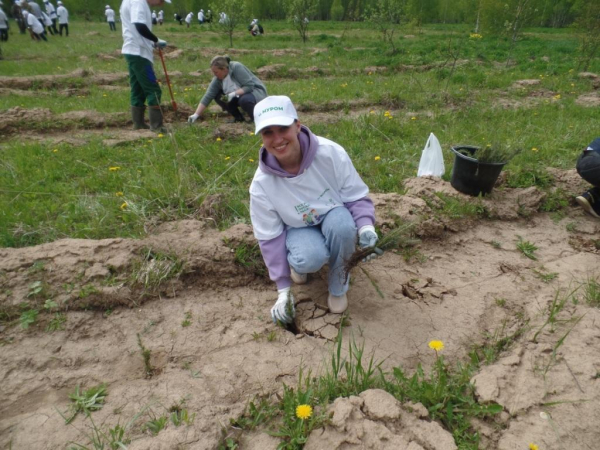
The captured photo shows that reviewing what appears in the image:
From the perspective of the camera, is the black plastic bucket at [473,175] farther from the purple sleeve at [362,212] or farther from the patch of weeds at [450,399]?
the patch of weeds at [450,399]

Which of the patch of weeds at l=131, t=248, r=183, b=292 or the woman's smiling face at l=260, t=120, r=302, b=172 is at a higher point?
the woman's smiling face at l=260, t=120, r=302, b=172

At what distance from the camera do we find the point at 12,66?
8938 mm

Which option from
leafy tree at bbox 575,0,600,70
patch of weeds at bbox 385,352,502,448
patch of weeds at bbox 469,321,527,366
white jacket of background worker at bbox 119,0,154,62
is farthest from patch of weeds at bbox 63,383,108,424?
leafy tree at bbox 575,0,600,70

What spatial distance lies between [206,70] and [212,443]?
8.80m

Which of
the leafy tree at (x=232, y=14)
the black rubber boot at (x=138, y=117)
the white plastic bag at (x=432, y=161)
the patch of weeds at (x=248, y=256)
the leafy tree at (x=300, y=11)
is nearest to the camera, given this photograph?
the patch of weeds at (x=248, y=256)

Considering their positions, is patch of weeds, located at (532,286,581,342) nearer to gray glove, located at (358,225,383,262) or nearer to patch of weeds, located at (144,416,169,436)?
gray glove, located at (358,225,383,262)

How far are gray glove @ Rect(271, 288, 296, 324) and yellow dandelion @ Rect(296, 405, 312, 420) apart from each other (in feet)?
1.93

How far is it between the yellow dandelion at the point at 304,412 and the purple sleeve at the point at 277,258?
69cm

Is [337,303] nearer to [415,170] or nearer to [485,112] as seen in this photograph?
[415,170]

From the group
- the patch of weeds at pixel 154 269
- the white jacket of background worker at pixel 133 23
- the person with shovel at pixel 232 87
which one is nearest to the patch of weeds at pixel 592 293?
the patch of weeds at pixel 154 269

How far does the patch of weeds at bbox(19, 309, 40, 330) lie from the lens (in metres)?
2.03

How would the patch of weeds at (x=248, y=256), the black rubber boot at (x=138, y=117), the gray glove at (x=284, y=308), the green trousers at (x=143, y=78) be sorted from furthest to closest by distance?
1. the black rubber boot at (x=138, y=117)
2. the green trousers at (x=143, y=78)
3. the patch of weeds at (x=248, y=256)
4. the gray glove at (x=284, y=308)

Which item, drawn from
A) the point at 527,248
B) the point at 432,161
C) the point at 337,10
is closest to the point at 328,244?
the point at 527,248

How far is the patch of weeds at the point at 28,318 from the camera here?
2.03 m
